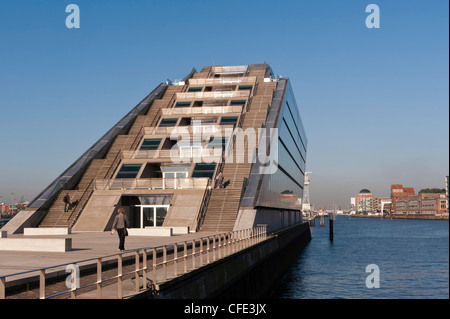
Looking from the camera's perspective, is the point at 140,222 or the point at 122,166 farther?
the point at 122,166

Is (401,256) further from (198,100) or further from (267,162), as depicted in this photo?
(198,100)

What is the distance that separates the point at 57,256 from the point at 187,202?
69.3 feet

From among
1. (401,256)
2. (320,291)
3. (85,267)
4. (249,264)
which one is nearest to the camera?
(85,267)

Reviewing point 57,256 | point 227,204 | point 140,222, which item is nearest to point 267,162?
point 227,204

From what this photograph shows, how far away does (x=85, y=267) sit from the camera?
14.3 metres

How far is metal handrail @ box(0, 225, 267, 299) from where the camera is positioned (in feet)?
29.7

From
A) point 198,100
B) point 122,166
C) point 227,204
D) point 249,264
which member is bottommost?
point 249,264

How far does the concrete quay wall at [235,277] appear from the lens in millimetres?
13750

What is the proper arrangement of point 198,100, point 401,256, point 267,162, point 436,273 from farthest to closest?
point 198,100
point 401,256
point 267,162
point 436,273

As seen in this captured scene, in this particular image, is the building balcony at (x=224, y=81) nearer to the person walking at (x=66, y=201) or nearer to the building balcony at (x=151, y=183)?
the building balcony at (x=151, y=183)

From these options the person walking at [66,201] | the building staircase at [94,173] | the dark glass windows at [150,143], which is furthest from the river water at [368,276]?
the dark glass windows at [150,143]

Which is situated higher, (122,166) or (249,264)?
(122,166)

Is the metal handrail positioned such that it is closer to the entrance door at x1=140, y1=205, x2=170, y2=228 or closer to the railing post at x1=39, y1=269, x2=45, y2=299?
the railing post at x1=39, y1=269, x2=45, y2=299

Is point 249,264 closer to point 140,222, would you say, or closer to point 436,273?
point 140,222
